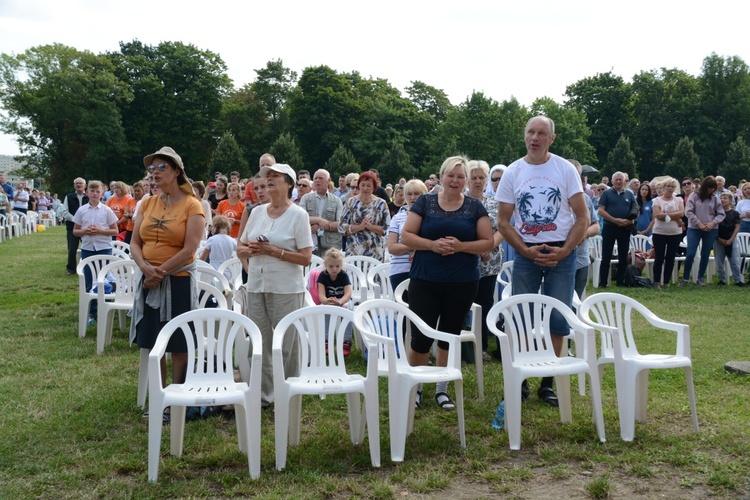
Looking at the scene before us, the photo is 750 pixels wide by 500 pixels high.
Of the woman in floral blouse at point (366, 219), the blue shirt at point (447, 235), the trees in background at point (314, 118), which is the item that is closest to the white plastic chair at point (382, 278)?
the woman in floral blouse at point (366, 219)

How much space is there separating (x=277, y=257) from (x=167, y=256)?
802 mm

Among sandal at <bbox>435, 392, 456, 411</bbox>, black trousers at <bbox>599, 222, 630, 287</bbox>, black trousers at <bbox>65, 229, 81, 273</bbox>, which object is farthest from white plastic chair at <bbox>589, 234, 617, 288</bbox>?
black trousers at <bbox>65, 229, 81, 273</bbox>

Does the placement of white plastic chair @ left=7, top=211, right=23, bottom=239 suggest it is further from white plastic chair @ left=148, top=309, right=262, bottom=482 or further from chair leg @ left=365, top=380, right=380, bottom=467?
chair leg @ left=365, top=380, right=380, bottom=467

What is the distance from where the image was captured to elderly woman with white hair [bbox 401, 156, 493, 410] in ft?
15.8

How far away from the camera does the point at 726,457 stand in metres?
4.14

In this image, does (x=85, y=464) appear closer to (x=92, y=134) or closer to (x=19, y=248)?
(x=19, y=248)

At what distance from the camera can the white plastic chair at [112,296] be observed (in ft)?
22.7

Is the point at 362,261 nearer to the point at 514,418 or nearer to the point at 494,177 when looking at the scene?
the point at 494,177

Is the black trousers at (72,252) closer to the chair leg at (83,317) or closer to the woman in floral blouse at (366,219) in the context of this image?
the chair leg at (83,317)

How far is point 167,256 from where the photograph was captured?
491cm

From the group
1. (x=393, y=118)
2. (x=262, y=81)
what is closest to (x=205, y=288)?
(x=393, y=118)

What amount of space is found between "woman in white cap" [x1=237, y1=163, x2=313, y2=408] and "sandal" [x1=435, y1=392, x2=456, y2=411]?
1147 mm

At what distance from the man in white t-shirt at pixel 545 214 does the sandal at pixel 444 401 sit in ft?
3.15

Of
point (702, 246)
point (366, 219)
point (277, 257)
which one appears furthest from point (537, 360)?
point (702, 246)
